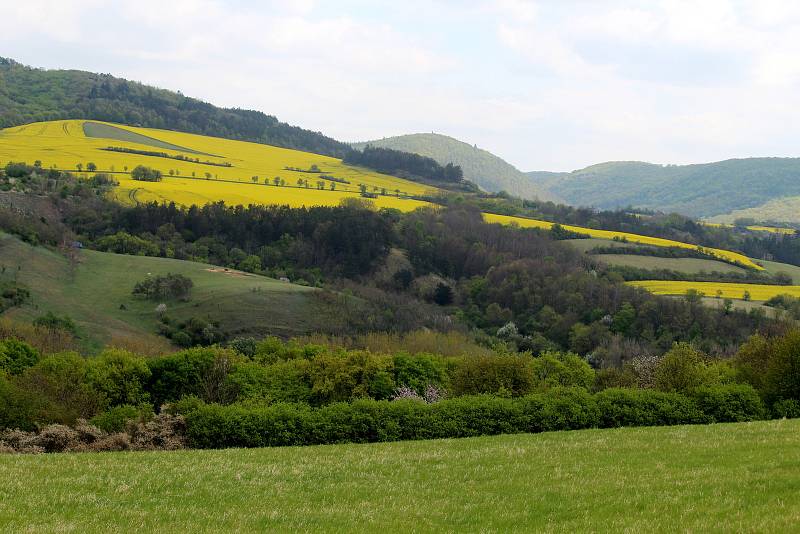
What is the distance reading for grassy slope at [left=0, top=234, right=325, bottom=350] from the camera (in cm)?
7519

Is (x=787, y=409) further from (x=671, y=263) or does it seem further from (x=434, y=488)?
(x=671, y=263)

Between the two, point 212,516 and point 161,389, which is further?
point 161,389

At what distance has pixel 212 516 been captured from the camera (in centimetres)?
1395

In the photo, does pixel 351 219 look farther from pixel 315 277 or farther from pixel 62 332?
pixel 62 332

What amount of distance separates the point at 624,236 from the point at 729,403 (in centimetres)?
11514

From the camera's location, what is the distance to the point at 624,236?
461ft

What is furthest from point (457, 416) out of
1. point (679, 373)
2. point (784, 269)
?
point (784, 269)

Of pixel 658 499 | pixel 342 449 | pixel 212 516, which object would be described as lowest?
pixel 342 449

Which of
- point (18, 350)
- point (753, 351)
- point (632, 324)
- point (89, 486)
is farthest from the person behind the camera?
point (632, 324)

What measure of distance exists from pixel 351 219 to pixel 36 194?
4530cm

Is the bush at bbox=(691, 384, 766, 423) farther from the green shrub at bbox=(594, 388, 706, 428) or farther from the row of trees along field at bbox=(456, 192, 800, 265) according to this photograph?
the row of trees along field at bbox=(456, 192, 800, 265)

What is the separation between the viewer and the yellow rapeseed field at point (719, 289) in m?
99.8

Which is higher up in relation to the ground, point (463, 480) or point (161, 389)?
point (463, 480)

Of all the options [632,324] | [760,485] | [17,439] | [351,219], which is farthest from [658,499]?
[351,219]
